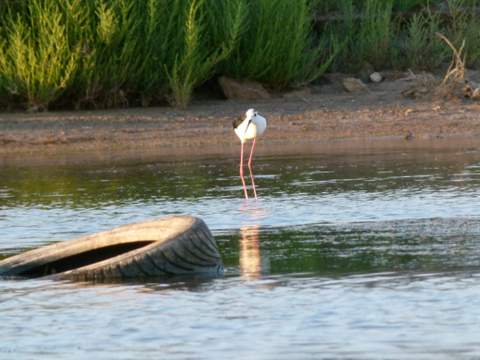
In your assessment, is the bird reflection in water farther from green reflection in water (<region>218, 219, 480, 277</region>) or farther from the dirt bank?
the dirt bank

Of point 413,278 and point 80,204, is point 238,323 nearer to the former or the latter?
point 413,278

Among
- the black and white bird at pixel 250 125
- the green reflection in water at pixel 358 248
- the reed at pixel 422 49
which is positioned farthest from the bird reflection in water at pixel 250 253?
the reed at pixel 422 49

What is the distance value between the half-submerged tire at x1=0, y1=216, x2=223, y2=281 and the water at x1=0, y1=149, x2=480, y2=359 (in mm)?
146

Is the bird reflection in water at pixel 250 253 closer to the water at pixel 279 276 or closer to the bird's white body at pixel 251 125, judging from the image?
the water at pixel 279 276

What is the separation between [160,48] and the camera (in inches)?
773

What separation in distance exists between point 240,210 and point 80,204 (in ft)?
5.22

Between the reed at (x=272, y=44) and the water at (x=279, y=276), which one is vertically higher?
the reed at (x=272, y=44)

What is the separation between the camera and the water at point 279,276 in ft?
22.5

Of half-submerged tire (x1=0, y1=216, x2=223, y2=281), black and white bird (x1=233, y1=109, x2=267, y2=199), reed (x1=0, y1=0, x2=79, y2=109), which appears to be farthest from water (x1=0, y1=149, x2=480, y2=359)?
reed (x1=0, y1=0, x2=79, y2=109)

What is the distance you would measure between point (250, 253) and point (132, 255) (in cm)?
115

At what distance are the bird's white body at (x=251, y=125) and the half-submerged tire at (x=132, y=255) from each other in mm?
6291

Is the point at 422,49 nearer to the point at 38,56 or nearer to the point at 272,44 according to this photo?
the point at 272,44

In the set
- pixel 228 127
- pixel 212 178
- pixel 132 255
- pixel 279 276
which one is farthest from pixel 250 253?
pixel 228 127

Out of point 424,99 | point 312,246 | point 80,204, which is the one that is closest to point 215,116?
point 424,99
